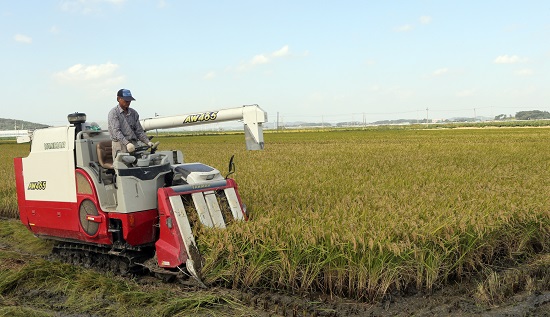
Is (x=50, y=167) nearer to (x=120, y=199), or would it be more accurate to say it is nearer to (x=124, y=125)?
(x=124, y=125)

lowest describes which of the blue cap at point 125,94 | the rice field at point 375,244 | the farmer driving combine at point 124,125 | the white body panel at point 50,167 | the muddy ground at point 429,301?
the muddy ground at point 429,301

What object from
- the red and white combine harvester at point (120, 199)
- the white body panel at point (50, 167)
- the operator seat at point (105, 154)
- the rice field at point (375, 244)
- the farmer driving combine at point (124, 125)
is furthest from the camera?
the white body panel at point (50, 167)

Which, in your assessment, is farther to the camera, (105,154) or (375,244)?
(105,154)

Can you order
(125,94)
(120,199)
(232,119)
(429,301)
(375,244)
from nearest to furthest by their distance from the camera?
(429,301)
(375,244)
(120,199)
(125,94)
(232,119)

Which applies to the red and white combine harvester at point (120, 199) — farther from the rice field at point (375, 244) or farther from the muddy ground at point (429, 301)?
the muddy ground at point (429, 301)

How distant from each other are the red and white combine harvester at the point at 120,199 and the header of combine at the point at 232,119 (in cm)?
137

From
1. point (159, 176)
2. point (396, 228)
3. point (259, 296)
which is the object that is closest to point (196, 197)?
point (159, 176)

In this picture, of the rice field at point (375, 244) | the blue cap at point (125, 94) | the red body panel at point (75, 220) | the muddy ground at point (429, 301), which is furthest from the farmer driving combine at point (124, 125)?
the muddy ground at point (429, 301)

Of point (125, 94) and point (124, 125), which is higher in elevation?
point (125, 94)

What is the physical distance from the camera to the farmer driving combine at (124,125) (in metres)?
6.50

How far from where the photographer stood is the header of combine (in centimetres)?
814

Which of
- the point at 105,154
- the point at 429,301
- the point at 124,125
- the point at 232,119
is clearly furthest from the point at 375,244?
→ the point at 232,119

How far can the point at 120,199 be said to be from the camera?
612cm

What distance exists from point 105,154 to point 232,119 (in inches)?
94.9
